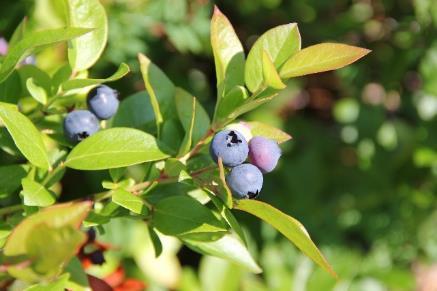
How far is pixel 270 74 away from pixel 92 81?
7.4 inches

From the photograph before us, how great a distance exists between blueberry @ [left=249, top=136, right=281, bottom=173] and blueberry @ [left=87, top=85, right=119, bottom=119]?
185mm

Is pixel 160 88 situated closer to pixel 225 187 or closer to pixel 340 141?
pixel 225 187

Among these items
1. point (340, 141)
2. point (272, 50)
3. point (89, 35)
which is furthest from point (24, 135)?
point (340, 141)

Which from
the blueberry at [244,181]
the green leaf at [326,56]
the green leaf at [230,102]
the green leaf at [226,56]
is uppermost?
the green leaf at [326,56]

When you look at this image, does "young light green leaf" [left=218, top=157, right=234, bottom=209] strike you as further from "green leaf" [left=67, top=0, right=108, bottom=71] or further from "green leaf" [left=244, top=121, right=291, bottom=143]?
"green leaf" [left=67, top=0, right=108, bottom=71]

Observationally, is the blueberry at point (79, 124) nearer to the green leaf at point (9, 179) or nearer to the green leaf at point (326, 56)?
the green leaf at point (9, 179)

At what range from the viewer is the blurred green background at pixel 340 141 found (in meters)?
1.71

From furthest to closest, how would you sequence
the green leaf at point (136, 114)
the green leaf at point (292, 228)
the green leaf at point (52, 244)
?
the green leaf at point (136, 114), the green leaf at point (292, 228), the green leaf at point (52, 244)

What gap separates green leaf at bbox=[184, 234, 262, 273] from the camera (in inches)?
33.1

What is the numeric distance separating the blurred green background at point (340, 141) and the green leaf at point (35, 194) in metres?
0.85

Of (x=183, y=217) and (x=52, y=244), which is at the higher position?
(x=52, y=244)

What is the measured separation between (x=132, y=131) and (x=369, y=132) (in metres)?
1.40

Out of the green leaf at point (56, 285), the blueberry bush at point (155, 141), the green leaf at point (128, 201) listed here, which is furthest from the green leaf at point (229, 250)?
the green leaf at point (56, 285)

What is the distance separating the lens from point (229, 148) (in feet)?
2.37
